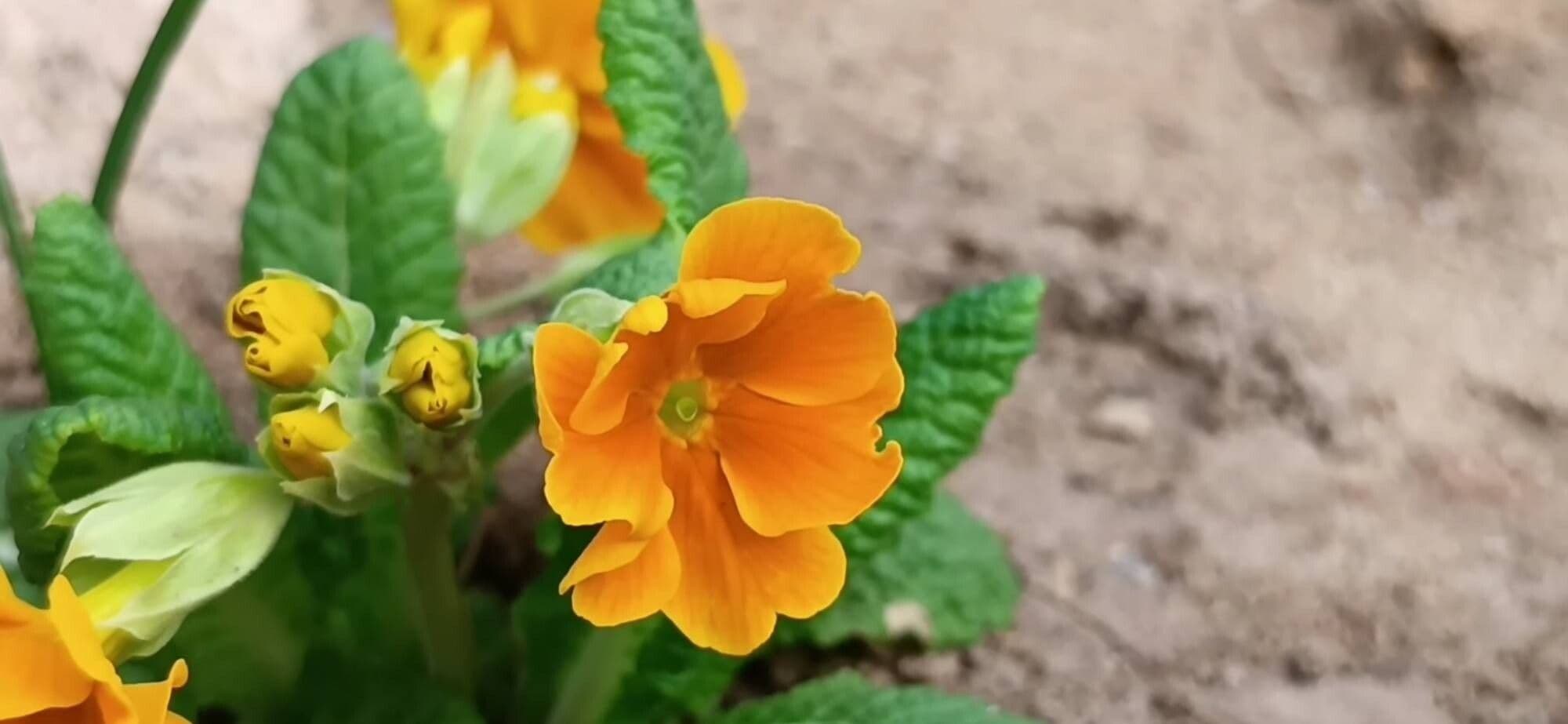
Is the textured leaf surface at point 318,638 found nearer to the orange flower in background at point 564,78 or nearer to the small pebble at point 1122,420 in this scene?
the orange flower in background at point 564,78

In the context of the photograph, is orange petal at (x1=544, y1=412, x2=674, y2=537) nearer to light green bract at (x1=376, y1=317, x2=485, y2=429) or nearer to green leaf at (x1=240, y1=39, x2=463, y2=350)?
light green bract at (x1=376, y1=317, x2=485, y2=429)

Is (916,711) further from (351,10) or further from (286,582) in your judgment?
(351,10)

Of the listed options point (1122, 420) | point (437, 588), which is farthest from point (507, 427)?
point (1122, 420)

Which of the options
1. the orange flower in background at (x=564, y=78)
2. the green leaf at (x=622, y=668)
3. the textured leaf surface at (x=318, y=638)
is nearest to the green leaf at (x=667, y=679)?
the green leaf at (x=622, y=668)

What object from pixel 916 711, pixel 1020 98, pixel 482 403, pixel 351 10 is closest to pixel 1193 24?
pixel 1020 98

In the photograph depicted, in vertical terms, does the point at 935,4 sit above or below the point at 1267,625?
above

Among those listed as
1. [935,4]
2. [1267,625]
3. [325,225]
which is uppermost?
[325,225]

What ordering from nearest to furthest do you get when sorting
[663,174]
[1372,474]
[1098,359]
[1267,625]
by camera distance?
[663,174] → [1267,625] → [1372,474] → [1098,359]

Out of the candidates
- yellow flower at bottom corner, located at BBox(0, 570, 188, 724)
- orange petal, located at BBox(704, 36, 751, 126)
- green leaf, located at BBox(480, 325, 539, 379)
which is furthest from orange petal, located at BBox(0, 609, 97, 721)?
orange petal, located at BBox(704, 36, 751, 126)
